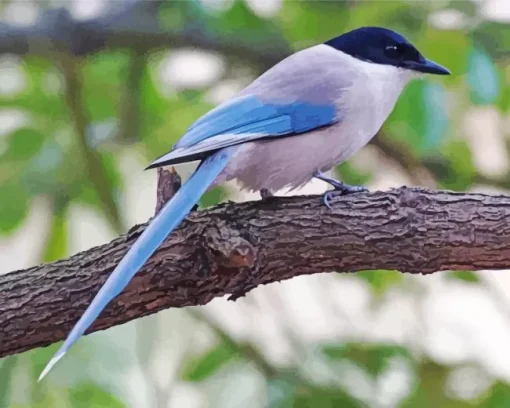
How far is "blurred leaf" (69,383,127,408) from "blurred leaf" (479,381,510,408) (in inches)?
34.4

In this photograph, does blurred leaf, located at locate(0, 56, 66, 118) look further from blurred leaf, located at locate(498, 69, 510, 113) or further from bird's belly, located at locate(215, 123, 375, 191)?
blurred leaf, located at locate(498, 69, 510, 113)

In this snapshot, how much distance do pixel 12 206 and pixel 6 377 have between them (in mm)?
420

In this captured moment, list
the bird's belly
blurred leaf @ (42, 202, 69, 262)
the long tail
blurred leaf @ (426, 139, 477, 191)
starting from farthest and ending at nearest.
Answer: blurred leaf @ (426, 139, 477, 191), blurred leaf @ (42, 202, 69, 262), the bird's belly, the long tail

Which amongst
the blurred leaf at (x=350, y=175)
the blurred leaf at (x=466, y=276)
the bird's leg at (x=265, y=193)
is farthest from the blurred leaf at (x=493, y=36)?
the bird's leg at (x=265, y=193)

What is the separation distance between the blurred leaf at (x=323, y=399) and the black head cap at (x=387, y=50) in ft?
2.57

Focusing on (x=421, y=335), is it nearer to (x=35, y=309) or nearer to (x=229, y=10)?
(x=229, y=10)

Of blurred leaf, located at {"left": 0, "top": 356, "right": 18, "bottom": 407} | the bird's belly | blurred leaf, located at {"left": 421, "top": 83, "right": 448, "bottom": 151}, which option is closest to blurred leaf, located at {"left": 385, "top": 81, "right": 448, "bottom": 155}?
blurred leaf, located at {"left": 421, "top": 83, "right": 448, "bottom": 151}

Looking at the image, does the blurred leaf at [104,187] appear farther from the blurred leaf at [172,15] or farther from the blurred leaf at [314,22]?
the blurred leaf at [314,22]

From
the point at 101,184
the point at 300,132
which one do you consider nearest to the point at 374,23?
the point at 300,132

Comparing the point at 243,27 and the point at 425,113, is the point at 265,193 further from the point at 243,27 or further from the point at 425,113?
the point at 243,27

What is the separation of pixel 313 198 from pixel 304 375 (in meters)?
0.77

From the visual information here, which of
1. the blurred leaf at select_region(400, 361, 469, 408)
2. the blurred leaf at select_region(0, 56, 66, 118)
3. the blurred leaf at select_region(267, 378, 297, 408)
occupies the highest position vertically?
the blurred leaf at select_region(0, 56, 66, 118)

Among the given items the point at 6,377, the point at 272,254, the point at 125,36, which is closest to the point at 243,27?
the point at 125,36

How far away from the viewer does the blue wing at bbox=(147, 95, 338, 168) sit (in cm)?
130
